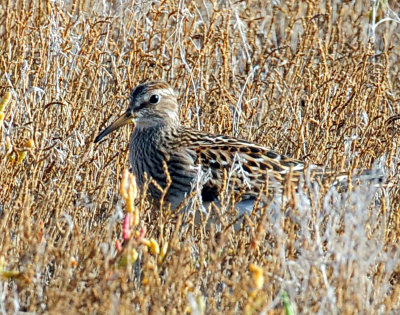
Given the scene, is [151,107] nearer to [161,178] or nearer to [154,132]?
[154,132]

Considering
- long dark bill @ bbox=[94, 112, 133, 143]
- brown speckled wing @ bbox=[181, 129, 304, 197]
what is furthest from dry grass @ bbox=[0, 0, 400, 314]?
brown speckled wing @ bbox=[181, 129, 304, 197]

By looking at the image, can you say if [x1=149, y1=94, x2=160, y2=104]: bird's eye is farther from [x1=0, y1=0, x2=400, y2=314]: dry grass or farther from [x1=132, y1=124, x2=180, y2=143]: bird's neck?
[x1=0, y1=0, x2=400, y2=314]: dry grass

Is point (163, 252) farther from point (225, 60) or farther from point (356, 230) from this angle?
point (225, 60)

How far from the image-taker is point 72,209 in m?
4.82

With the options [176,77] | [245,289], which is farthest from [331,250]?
[176,77]

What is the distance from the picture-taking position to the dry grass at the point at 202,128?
350 centimetres

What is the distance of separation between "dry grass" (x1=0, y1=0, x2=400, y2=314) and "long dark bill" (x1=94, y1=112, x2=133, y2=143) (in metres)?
0.11

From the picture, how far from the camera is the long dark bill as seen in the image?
216 inches

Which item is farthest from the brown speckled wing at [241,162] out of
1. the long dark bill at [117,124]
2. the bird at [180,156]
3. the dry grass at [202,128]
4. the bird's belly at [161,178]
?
the long dark bill at [117,124]

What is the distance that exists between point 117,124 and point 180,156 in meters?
0.45

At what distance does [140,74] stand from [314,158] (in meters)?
1.58

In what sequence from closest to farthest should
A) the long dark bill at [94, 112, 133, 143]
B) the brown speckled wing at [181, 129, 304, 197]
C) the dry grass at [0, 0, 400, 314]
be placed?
the dry grass at [0, 0, 400, 314], the brown speckled wing at [181, 129, 304, 197], the long dark bill at [94, 112, 133, 143]

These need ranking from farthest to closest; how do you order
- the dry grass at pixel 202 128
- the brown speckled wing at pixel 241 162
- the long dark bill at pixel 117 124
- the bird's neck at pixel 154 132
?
the bird's neck at pixel 154 132 < the long dark bill at pixel 117 124 < the brown speckled wing at pixel 241 162 < the dry grass at pixel 202 128

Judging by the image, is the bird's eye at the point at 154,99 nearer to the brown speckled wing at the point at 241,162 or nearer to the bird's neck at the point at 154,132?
the bird's neck at the point at 154,132
